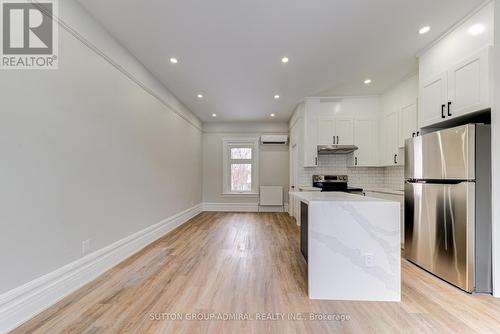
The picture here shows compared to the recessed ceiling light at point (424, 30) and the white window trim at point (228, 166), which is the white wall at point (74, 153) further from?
the recessed ceiling light at point (424, 30)

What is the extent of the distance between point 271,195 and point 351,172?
8.62 feet

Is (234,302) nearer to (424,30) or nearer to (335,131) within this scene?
(424,30)

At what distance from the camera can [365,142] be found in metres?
4.53

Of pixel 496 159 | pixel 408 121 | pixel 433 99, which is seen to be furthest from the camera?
pixel 408 121

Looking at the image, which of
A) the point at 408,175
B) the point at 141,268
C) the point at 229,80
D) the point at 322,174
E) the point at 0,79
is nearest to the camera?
the point at 0,79

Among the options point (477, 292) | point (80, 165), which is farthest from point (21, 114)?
point (477, 292)

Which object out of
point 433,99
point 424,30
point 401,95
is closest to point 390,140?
point 401,95

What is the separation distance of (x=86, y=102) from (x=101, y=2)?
98 cm

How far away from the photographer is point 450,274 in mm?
2258

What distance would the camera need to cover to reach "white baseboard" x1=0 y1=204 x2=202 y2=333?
1563 millimetres

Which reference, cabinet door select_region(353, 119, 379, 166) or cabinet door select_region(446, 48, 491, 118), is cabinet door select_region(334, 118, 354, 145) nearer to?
cabinet door select_region(353, 119, 379, 166)

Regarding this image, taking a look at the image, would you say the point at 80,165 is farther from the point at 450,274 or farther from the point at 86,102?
the point at 450,274

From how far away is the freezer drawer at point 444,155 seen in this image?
2.11 metres

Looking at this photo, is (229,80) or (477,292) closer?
(477,292)
